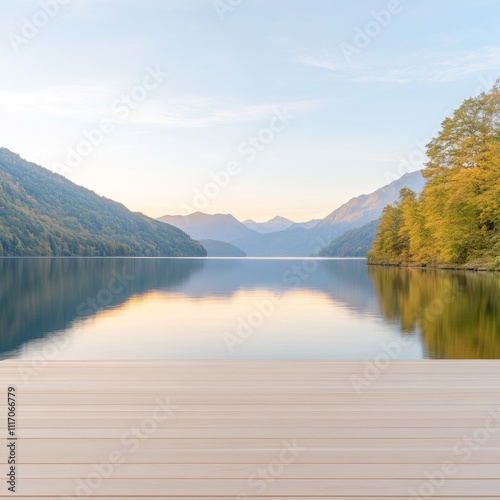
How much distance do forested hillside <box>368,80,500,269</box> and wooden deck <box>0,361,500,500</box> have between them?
46.6 metres

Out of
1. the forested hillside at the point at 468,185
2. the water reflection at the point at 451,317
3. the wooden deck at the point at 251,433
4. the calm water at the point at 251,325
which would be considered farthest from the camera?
the forested hillside at the point at 468,185

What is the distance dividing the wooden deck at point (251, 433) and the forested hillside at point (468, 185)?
4662cm

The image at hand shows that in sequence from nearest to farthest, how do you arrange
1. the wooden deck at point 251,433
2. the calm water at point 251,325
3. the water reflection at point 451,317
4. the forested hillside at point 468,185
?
the wooden deck at point 251,433 → the water reflection at point 451,317 → the calm water at point 251,325 → the forested hillside at point 468,185

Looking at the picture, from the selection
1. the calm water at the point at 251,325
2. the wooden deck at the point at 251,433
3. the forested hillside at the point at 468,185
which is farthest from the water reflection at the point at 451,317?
the forested hillside at the point at 468,185

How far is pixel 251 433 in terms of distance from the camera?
202 inches

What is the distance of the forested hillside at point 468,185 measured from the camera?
166 feet

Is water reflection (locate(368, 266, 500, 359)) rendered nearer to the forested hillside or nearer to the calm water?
the calm water

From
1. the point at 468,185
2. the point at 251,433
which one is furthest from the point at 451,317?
the point at 468,185

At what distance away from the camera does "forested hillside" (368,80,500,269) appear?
50562 mm

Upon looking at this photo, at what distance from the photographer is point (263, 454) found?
4.64 meters

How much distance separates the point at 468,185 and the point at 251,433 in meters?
51.2

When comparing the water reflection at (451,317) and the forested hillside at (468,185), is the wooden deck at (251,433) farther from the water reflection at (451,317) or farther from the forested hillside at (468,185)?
the forested hillside at (468,185)

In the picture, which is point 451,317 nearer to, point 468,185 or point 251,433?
point 251,433

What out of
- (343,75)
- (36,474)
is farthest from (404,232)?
(36,474)
